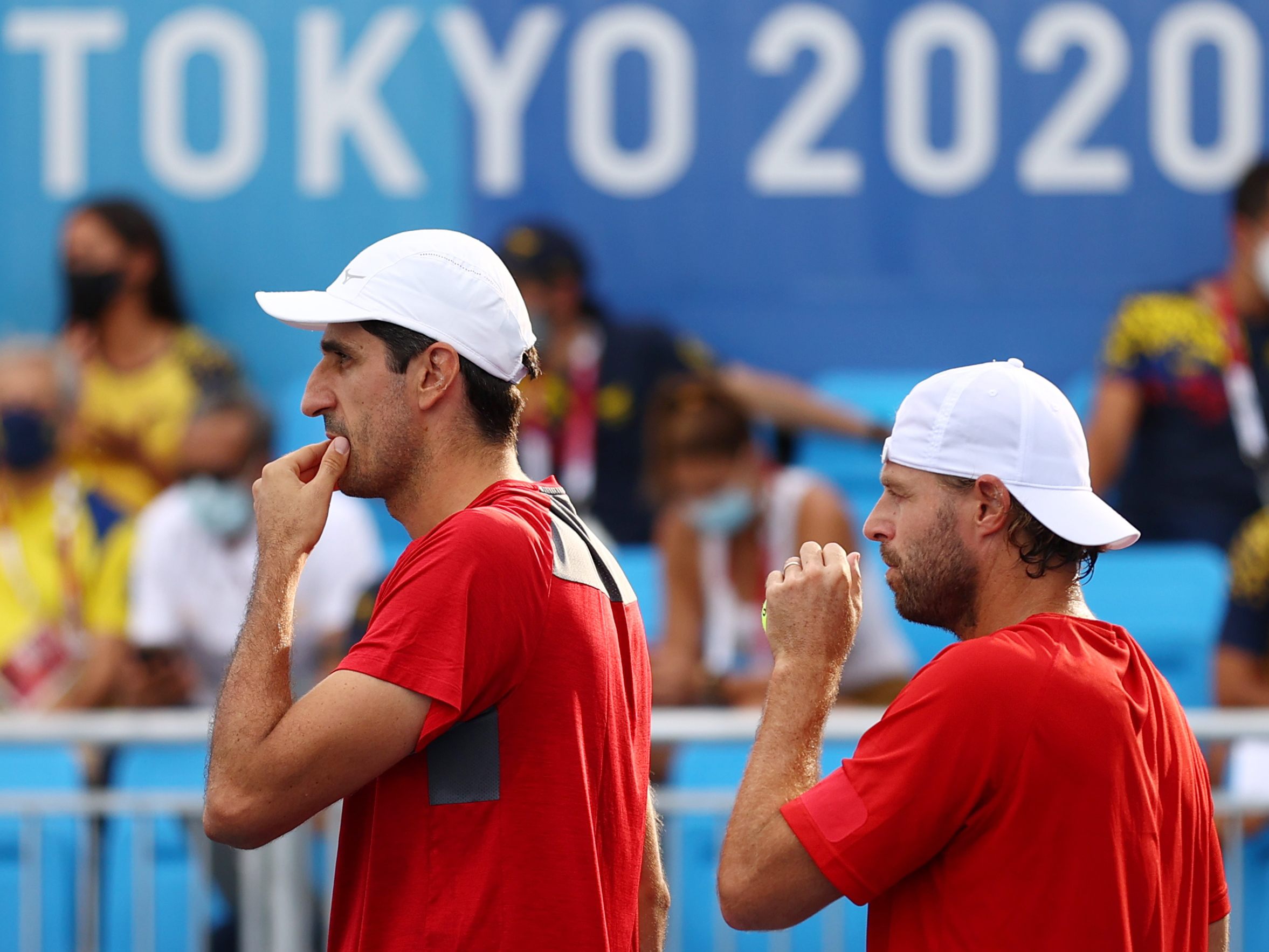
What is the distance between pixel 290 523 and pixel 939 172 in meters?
4.24

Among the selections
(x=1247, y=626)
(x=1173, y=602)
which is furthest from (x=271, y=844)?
(x=1247, y=626)

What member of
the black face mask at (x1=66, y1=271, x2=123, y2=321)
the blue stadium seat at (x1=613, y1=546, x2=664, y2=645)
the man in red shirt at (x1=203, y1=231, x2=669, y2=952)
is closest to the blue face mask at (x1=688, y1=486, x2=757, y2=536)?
the blue stadium seat at (x1=613, y1=546, x2=664, y2=645)

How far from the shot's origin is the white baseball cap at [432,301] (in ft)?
6.73

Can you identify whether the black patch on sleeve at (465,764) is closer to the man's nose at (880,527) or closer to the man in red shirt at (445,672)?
the man in red shirt at (445,672)

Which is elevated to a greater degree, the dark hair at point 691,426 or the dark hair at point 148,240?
the dark hair at point 148,240

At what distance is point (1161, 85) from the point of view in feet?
18.8

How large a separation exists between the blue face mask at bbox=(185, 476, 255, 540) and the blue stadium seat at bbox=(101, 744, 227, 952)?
4.19 feet

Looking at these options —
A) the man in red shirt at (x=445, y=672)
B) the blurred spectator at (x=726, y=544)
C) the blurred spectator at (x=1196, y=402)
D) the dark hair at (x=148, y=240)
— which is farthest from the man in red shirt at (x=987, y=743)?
the dark hair at (x=148, y=240)

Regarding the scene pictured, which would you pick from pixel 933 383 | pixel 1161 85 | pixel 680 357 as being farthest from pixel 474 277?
pixel 1161 85

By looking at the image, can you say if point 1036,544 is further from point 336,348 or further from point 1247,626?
point 1247,626

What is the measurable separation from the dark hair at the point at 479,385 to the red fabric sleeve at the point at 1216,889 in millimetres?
1051

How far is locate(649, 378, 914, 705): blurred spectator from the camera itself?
5145 millimetres

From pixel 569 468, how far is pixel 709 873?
72.9 inches

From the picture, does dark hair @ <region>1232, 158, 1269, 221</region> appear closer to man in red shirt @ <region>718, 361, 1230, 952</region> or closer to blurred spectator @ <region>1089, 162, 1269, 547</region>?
blurred spectator @ <region>1089, 162, 1269, 547</region>
